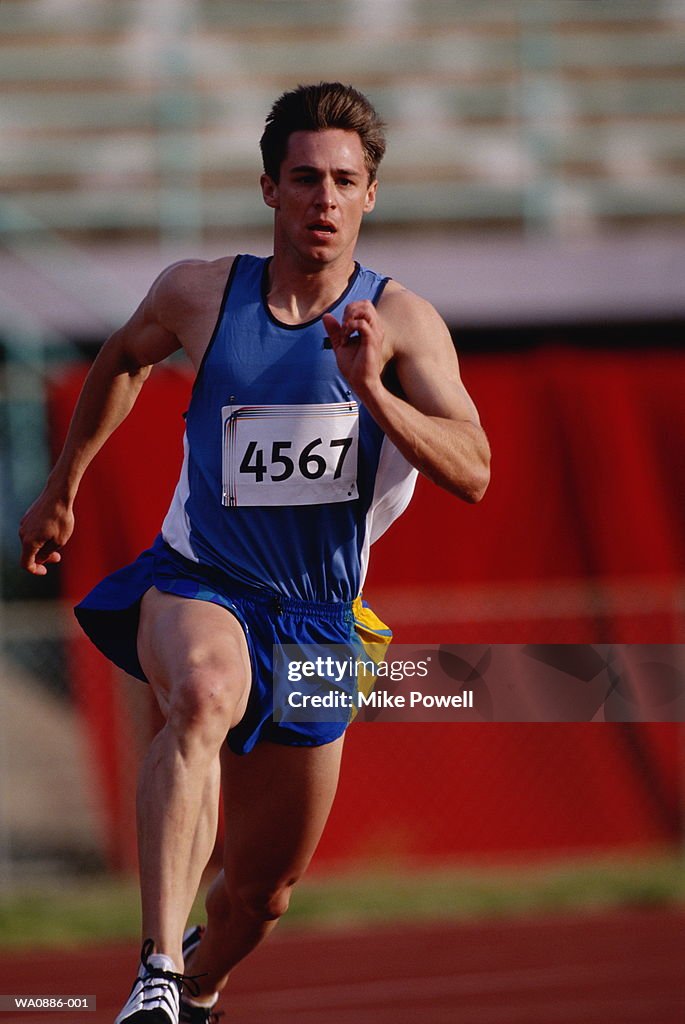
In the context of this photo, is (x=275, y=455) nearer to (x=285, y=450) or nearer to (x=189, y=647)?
(x=285, y=450)

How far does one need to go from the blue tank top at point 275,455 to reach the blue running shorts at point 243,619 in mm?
44

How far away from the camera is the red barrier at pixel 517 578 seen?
9578 millimetres

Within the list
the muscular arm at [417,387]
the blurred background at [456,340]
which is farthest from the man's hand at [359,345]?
the blurred background at [456,340]

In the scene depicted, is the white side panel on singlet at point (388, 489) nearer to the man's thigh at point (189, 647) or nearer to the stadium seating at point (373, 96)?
the man's thigh at point (189, 647)

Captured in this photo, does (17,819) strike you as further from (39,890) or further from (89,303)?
(89,303)

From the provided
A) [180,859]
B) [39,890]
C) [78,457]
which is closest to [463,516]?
[39,890]

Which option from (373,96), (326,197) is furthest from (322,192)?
(373,96)

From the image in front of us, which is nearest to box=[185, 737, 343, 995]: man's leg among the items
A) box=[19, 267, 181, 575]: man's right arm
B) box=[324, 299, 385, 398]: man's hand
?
box=[19, 267, 181, 575]: man's right arm

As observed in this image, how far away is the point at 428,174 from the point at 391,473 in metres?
9.27

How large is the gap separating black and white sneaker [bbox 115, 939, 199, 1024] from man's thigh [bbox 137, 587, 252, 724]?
1.90 ft

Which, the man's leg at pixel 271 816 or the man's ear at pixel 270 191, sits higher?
the man's ear at pixel 270 191

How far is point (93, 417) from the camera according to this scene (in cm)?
462

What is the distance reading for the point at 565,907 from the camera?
9.16 metres

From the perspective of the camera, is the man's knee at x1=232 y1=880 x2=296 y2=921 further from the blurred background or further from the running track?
the blurred background
